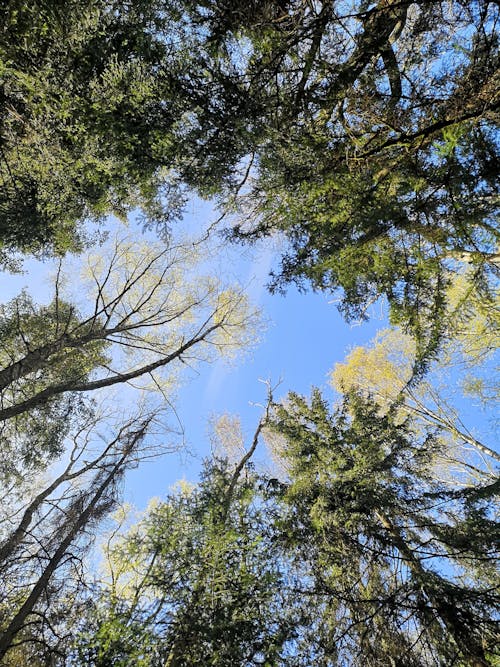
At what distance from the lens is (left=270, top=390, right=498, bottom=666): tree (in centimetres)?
272

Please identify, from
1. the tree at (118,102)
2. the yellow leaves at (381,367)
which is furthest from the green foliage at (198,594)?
the yellow leaves at (381,367)

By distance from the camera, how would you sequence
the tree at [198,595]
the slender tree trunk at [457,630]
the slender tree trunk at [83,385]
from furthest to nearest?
the slender tree trunk at [83,385] < the tree at [198,595] < the slender tree trunk at [457,630]

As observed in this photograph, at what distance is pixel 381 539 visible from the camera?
367 cm

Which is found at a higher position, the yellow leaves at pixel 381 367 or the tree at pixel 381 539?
the yellow leaves at pixel 381 367

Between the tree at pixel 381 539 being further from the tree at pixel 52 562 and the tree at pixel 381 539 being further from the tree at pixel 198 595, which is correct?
the tree at pixel 52 562

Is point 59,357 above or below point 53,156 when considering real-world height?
below

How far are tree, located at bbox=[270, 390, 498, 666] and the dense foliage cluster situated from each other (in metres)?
0.03

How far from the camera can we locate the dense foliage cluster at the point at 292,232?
2.82 metres

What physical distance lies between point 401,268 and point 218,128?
2931mm

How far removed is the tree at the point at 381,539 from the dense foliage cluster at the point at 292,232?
32mm

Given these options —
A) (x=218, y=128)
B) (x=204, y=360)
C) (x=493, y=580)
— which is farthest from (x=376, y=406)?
(x=218, y=128)

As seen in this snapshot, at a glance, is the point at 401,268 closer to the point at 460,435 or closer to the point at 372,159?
the point at 372,159

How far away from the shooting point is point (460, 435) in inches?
334

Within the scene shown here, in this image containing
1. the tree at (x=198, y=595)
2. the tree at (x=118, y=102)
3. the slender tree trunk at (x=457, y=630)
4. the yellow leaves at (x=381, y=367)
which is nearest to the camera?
the slender tree trunk at (x=457, y=630)
